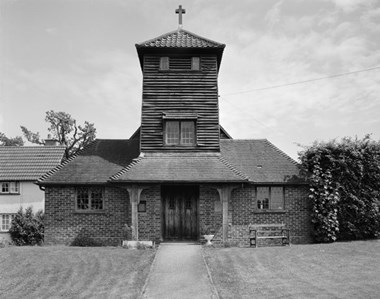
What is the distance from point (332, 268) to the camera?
42.5 ft

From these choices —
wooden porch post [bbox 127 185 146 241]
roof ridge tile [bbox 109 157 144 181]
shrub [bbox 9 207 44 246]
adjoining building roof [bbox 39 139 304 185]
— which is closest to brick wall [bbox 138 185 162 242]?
wooden porch post [bbox 127 185 146 241]

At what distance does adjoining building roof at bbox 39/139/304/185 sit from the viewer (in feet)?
57.8

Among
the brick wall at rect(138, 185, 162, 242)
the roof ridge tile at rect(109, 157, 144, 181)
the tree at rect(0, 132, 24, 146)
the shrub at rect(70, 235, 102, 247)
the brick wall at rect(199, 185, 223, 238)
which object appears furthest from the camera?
the tree at rect(0, 132, 24, 146)

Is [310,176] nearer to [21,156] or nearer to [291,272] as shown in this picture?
[291,272]

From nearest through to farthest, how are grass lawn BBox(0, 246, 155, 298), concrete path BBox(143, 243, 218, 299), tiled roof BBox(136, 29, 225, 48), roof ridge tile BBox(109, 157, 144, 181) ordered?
concrete path BBox(143, 243, 218, 299) < grass lawn BBox(0, 246, 155, 298) < roof ridge tile BBox(109, 157, 144, 181) < tiled roof BBox(136, 29, 225, 48)

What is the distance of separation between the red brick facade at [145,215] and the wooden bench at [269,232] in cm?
30

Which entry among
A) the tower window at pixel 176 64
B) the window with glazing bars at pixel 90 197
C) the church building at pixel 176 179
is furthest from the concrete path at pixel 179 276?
the tower window at pixel 176 64

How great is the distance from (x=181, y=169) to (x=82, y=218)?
17.0ft

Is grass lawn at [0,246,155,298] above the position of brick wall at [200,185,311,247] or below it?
below

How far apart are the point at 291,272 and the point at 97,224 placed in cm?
963

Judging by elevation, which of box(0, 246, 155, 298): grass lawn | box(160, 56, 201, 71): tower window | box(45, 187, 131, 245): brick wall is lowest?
box(0, 246, 155, 298): grass lawn

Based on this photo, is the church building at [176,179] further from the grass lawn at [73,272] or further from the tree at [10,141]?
the tree at [10,141]

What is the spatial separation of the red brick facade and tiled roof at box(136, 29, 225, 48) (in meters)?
7.04

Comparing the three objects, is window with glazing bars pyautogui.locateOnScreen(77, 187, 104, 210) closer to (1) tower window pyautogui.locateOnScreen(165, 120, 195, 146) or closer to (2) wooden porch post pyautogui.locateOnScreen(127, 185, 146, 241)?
(2) wooden porch post pyautogui.locateOnScreen(127, 185, 146, 241)
